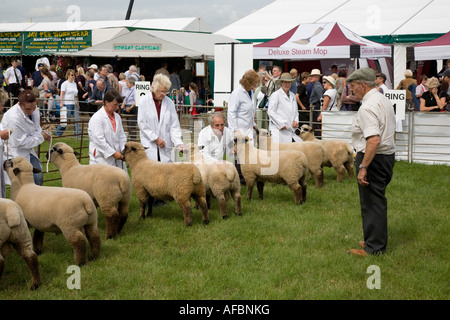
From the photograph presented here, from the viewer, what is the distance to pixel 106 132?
7.81 meters

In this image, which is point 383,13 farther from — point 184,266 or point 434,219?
point 184,266

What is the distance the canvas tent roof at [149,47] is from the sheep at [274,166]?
1348 cm

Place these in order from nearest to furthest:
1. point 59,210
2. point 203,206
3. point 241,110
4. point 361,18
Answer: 1. point 59,210
2. point 203,206
3. point 241,110
4. point 361,18

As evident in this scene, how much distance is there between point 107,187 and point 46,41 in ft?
72.6

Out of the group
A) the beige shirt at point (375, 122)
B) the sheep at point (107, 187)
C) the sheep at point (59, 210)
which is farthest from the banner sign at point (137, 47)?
the beige shirt at point (375, 122)

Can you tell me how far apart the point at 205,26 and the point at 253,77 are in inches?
899

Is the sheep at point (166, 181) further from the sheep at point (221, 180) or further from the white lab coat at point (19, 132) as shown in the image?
the white lab coat at point (19, 132)

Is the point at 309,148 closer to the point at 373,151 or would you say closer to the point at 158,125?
the point at 158,125

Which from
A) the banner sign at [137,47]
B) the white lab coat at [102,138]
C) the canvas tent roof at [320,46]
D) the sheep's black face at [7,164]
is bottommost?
the sheep's black face at [7,164]

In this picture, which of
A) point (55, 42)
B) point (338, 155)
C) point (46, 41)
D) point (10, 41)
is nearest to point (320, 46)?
point (338, 155)

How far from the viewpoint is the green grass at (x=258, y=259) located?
5.31 metres

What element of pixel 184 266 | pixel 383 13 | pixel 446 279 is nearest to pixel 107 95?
pixel 184 266

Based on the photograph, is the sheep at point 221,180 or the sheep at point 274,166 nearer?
the sheep at point 221,180

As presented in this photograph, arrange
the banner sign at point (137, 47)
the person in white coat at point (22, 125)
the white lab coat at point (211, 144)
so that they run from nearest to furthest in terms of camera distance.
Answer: the person in white coat at point (22, 125)
the white lab coat at point (211, 144)
the banner sign at point (137, 47)
